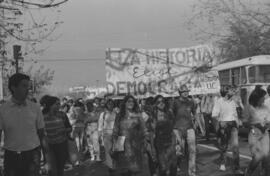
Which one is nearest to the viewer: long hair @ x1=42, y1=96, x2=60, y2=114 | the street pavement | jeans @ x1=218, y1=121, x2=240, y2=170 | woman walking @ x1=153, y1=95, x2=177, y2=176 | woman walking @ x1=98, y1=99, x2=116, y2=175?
long hair @ x1=42, y1=96, x2=60, y2=114

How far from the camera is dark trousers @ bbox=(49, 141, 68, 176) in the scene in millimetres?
8172

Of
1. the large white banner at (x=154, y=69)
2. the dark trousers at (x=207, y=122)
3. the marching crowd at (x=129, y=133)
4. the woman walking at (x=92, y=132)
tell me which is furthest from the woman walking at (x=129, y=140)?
the dark trousers at (x=207, y=122)

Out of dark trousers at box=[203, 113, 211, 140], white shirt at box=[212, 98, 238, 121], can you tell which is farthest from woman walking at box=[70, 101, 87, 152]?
white shirt at box=[212, 98, 238, 121]

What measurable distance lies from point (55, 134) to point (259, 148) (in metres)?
3.14

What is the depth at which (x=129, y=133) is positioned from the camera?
320 inches

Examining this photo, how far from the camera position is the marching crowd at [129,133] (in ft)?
18.2

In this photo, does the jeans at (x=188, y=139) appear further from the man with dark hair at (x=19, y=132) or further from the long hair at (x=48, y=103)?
the man with dark hair at (x=19, y=132)

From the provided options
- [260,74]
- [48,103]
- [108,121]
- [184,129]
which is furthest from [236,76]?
[48,103]

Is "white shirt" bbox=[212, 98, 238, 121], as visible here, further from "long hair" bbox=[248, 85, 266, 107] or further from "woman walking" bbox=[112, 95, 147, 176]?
"woman walking" bbox=[112, 95, 147, 176]

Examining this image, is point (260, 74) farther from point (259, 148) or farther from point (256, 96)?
point (259, 148)

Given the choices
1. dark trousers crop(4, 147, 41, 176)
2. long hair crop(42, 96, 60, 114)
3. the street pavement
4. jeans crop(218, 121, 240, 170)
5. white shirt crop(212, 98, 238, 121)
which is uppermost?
long hair crop(42, 96, 60, 114)

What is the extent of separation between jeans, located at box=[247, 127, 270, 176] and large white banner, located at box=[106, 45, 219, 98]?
14.6 ft

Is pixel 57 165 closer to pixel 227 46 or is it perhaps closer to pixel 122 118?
pixel 122 118

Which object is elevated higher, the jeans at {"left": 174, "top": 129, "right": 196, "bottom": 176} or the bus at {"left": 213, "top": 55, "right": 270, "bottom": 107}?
the bus at {"left": 213, "top": 55, "right": 270, "bottom": 107}
